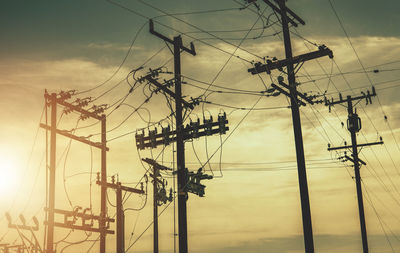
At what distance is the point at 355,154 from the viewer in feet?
102

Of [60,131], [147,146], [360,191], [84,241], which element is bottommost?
[84,241]

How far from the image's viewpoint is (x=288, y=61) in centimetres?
1895

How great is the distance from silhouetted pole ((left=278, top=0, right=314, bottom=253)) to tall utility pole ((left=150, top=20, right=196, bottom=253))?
408cm

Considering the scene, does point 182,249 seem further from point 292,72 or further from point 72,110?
point 72,110

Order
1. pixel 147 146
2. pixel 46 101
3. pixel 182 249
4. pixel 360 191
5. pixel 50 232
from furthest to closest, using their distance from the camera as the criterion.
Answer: pixel 360 191
pixel 46 101
pixel 50 232
pixel 147 146
pixel 182 249

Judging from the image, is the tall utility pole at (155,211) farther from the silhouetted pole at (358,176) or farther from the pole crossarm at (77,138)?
the silhouetted pole at (358,176)

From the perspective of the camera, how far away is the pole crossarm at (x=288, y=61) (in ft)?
59.5

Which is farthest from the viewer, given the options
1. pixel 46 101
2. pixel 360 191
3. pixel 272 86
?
pixel 360 191

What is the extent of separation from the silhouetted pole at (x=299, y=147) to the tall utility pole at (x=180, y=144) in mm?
4076

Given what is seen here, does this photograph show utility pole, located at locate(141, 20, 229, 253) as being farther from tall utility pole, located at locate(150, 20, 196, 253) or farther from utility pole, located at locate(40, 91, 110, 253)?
utility pole, located at locate(40, 91, 110, 253)

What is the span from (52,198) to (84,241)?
22.8ft

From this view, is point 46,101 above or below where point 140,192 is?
above

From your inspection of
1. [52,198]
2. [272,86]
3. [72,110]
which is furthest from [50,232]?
[272,86]

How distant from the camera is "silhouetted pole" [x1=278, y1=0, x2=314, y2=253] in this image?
56.6 feet
